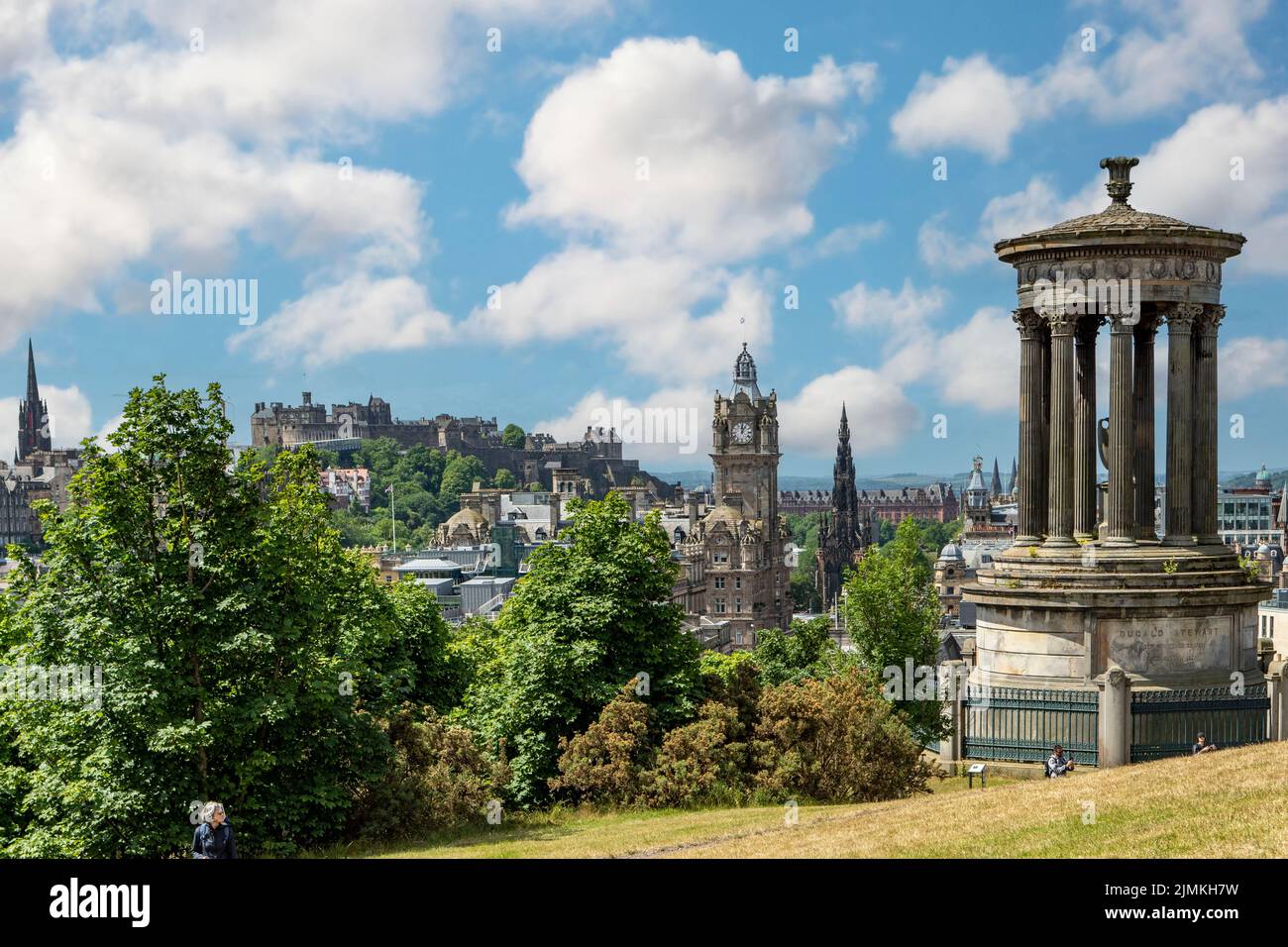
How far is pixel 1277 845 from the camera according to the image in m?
14.9

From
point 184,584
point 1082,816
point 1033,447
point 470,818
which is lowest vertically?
point 470,818

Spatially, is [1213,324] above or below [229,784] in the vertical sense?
above

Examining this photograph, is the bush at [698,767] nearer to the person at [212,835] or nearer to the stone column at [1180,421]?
the stone column at [1180,421]

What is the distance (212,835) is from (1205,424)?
A: 21.3 m

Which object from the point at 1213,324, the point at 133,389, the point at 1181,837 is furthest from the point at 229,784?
the point at 1213,324

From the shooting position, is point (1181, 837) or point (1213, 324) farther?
point (1213, 324)

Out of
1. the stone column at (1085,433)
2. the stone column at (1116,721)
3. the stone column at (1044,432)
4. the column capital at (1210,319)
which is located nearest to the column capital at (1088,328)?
the stone column at (1085,433)

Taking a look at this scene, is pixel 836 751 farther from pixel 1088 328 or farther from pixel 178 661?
pixel 178 661

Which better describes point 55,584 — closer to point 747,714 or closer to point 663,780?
point 663,780

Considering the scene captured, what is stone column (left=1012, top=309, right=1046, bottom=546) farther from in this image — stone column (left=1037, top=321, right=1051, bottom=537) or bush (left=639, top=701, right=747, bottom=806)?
bush (left=639, top=701, right=747, bottom=806)

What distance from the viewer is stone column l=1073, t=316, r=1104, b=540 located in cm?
3003

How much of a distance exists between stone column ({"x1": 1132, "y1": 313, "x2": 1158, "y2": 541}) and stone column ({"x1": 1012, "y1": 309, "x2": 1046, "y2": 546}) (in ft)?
6.14
